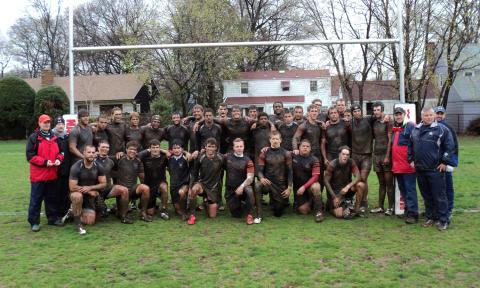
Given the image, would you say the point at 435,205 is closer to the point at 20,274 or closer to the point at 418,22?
the point at 20,274

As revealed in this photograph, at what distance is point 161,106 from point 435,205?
24299mm

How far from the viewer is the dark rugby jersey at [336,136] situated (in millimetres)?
7773

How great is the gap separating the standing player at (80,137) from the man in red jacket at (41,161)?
321mm

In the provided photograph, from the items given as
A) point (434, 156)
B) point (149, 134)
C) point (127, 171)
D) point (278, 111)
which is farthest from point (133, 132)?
point (434, 156)

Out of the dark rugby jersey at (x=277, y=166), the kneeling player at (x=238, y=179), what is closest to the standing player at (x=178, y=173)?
the kneeling player at (x=238, y=179)

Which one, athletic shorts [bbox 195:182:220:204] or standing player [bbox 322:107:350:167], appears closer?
athletic shorts [bbox 195:182:220:204]

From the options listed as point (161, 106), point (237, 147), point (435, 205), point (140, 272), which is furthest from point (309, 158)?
point (161, 106)

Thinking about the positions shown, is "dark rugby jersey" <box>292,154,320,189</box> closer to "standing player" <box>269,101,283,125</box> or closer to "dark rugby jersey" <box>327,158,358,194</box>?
"dark rugby jersey" <box>327,158,358,194</box>

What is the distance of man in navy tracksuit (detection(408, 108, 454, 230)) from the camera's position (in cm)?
646

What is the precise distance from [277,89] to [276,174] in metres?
34.0

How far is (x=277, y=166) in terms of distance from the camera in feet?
24.3

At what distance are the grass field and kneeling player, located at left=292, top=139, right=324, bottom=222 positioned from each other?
29 centimetres

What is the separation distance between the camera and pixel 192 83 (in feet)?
98.3

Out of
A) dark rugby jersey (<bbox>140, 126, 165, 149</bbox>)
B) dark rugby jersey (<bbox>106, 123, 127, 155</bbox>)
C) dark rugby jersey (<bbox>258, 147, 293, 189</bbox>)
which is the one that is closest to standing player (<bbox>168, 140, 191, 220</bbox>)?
dark rugby jersey (<bbox>140, 126, 165, 149</bbox>)
